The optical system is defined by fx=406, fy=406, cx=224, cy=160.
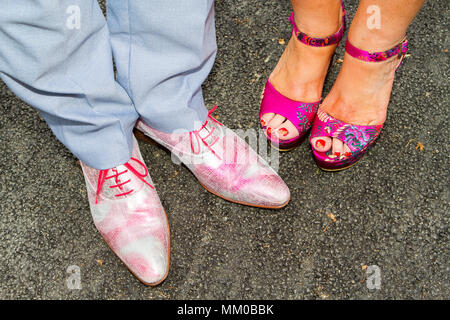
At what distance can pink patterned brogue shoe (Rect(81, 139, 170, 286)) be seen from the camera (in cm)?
104

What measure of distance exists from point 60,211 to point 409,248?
3.20 ft

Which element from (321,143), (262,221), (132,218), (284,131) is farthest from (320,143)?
(132,218)

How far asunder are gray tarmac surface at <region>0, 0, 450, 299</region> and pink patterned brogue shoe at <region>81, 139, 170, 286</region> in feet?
0.16

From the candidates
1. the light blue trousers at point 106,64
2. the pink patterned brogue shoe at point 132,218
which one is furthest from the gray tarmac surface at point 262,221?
the light blue trousers at point 106,64

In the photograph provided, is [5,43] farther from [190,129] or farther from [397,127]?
[397,127]

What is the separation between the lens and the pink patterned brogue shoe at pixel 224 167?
1.09m

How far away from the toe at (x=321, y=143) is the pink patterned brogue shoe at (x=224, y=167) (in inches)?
5.4

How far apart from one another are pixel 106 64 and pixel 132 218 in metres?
0.42

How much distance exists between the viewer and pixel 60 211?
1.17 m

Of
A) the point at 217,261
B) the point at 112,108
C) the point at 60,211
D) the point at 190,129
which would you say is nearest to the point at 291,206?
the point at 217,261

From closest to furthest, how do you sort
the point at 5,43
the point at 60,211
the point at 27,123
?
the point at 5,43, the point at 60,211, the point at 27,123

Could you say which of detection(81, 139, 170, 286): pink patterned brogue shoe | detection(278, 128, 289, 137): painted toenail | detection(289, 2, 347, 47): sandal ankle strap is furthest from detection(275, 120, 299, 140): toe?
detection(81, 139, 170, 286): pink patterned brogue shoe

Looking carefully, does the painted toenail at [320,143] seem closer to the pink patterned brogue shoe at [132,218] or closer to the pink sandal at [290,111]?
the pink sandal at [290,111]

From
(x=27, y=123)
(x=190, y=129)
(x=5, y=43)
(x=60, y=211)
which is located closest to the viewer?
(x=5, y=43)
